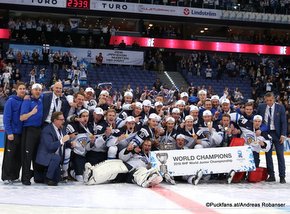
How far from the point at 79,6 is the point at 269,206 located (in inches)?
952

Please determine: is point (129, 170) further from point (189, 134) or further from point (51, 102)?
point (51, 102)

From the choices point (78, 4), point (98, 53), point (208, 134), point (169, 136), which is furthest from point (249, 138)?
point (78, 4)

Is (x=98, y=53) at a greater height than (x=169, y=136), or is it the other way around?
(x=98, y=53)

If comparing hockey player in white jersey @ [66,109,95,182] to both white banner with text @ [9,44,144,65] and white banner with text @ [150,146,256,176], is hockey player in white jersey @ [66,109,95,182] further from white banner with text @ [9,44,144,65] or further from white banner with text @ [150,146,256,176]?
white banner with text @ [9,44,144,65]

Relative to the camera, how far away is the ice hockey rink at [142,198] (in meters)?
6.34

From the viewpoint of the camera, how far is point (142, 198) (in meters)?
7.20

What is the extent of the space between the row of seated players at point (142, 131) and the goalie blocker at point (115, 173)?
100 mm

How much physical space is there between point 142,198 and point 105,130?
6.62ft

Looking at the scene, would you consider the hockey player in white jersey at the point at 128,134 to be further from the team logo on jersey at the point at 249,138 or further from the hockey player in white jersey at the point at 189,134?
the team logo on jersey at the point at 249,138

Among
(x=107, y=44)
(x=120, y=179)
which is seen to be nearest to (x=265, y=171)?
(x=120, y=179)

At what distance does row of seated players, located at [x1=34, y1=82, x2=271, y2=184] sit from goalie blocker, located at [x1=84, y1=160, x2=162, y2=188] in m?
0.10

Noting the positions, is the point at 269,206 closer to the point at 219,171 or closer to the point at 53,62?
the point at 219,171

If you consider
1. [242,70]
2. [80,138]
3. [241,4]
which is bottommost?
[80,138]

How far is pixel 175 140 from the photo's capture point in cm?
932
